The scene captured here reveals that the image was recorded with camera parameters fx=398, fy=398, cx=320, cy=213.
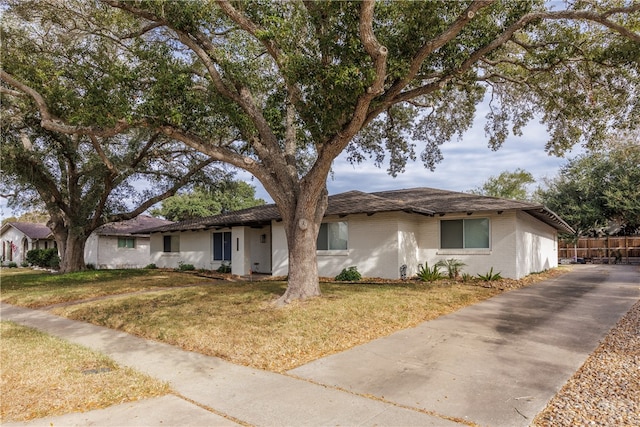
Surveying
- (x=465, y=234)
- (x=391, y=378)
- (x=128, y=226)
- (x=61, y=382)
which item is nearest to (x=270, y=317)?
(x=391, y=378)

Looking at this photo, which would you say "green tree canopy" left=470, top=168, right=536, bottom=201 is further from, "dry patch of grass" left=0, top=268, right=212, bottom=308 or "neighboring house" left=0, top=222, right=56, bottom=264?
"neighboring house" left=0, top=222, right=56, bottom=264

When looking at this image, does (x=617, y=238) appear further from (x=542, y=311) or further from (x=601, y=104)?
(x=542, y=311)

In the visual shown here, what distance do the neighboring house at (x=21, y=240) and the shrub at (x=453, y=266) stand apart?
1258 inches

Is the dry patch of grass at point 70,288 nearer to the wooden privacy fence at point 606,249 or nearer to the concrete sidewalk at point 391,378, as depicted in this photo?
the concrete sidewalk at point 391,378

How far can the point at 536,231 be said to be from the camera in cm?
1869

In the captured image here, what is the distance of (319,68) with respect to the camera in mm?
8227

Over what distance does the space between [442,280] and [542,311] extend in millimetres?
5473

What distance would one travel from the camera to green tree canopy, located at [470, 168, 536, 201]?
42406mm

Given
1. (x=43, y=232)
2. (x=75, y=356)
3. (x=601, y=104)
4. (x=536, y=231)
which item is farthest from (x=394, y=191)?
(x=43, y=232)

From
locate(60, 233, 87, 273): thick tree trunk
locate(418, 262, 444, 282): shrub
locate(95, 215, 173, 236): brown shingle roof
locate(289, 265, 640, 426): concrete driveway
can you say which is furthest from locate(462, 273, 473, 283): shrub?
locate(95, 215, 173, 236): brown shingle roof

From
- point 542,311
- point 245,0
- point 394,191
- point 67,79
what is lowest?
point 542,311

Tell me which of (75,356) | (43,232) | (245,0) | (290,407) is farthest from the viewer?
(43,232)

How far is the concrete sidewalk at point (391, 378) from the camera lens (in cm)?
405

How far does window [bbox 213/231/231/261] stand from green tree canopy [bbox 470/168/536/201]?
1294 inches
